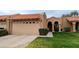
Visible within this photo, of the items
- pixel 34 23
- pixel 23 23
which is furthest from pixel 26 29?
pixel 34 23

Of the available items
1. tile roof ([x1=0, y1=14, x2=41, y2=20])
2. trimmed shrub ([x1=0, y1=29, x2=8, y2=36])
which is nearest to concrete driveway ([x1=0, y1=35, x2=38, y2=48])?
trimmed shrub ([x1=0, y1=29, x2=8, y2=36])

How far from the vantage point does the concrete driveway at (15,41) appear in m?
6.78

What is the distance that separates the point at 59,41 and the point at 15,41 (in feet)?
4.96

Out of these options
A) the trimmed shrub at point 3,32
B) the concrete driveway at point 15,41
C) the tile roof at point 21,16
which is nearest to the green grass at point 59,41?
the concrete driveway at point 15,41

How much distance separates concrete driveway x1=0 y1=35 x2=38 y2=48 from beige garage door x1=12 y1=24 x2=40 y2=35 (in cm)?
18

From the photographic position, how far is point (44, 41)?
6840 mm

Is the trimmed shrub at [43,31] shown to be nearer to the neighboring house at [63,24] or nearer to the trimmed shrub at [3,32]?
the neighboring house at [63,24]

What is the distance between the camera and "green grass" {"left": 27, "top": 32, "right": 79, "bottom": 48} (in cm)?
669
